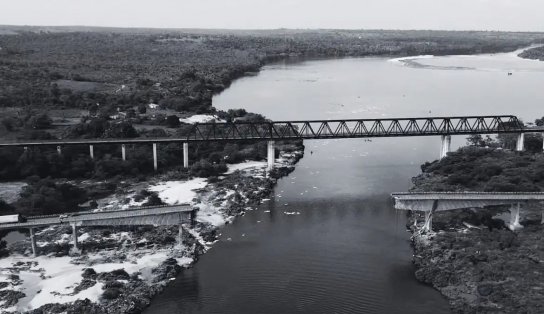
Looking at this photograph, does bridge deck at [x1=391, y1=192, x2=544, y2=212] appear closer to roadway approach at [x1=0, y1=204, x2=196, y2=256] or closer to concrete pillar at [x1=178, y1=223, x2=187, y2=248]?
roadway approach at [x1=0, y1=204, x2=196, y2=256]

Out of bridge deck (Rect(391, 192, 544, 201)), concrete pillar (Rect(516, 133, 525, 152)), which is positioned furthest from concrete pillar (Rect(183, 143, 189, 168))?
concrete pillar (Rect(516, 133, 525, 152))

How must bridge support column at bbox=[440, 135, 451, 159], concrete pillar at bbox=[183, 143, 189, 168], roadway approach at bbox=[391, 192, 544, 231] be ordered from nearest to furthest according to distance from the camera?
1. roadway approach at bbox=[391, 192, 544, 231]
2. concrete pillar at bbox=[183, 143, 189, 168]
3. bridge support column at bbox=[440, 135, 451, 159]

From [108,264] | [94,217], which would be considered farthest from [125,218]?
[108,264]

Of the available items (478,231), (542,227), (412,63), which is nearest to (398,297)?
(478,231)

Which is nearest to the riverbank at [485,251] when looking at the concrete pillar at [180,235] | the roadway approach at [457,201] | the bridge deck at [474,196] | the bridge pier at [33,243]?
the roadway approach at [457,201]

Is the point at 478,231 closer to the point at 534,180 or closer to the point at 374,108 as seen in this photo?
the point at 534,180

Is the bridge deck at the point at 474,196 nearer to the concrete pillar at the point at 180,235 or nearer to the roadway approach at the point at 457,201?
the roadway approach at the point at 457,201

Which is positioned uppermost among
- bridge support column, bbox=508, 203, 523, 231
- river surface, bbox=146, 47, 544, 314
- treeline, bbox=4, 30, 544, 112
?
treeline, bbox=4, 30, 544, 112
